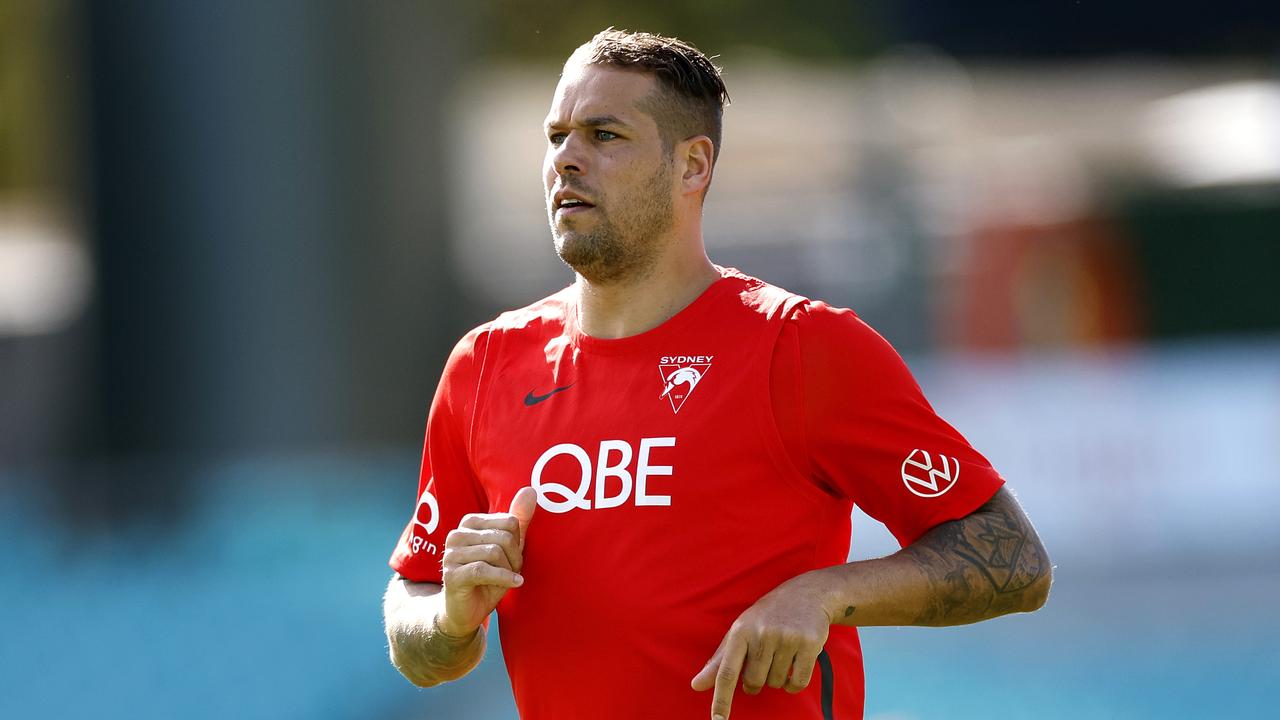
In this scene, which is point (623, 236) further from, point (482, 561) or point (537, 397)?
point (482, 561)

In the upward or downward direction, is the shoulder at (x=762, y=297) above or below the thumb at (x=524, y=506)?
above

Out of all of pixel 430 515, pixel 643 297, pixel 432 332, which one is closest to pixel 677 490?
pixel 643 297

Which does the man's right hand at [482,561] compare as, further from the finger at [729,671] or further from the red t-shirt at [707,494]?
the finger at [729,671]

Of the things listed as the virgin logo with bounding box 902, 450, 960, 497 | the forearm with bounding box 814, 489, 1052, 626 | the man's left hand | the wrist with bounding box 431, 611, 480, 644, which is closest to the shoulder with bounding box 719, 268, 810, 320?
the virgin logo with bounding box 902, 450, 960, 497

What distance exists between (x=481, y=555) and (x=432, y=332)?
14.2 meters

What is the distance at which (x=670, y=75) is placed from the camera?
3455mm

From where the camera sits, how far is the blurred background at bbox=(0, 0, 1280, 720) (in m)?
8.27

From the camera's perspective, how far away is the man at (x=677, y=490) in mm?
3131

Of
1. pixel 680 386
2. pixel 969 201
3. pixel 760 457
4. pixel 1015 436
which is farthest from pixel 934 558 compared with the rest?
pixel 969 201

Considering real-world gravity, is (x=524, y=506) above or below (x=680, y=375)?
below

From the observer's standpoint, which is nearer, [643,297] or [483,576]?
[483,576]

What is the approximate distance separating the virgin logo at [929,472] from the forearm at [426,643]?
0.97 metres

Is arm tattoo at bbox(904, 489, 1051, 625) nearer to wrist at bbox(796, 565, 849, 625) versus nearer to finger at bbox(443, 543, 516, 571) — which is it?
wrist at bbox(796, 565, 849, 625)

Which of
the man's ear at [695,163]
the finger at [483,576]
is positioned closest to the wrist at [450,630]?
the finger at [483,576]
